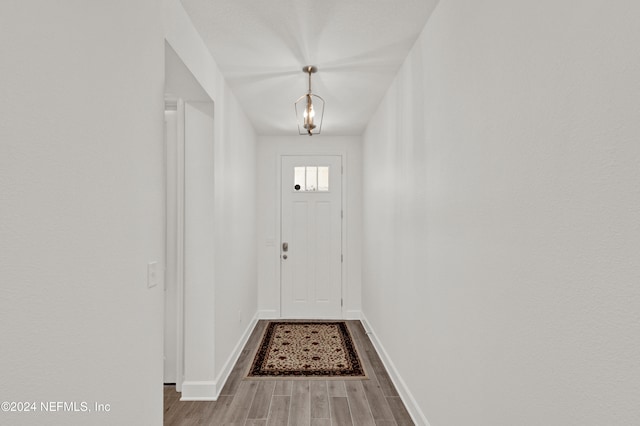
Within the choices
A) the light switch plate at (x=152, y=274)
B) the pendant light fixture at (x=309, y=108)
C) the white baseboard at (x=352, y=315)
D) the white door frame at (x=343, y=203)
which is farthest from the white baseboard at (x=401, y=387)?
the pendant light fixture at (x=309, y=108)

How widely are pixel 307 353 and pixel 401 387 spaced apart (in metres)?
1.15

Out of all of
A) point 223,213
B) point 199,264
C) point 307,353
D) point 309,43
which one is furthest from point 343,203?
point 309,43

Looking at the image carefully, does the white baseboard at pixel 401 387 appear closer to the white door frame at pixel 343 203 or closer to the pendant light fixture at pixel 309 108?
the white door frame at pixel 343 203

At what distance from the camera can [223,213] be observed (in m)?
3.00

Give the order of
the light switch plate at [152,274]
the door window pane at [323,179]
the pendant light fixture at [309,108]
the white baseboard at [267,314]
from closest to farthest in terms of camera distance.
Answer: the light switch plate at [152,274] → the pendant light fixture at [309,108] → the white baseboard at [267,314] → the door window pane at [323,179]

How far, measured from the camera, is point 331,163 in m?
4.96

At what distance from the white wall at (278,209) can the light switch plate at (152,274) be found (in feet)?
10.7

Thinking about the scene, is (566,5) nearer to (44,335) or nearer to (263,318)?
(44,335)

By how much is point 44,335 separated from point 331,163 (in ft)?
13.9

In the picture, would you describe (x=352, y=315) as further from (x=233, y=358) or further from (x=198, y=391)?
(x=198, y=391)

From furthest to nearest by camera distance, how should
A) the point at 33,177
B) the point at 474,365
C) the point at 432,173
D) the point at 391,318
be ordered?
the point at 391,318 → the point at 432,173 → the point at 474,365 → the point at 33,177

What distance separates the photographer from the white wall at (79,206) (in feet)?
2.84

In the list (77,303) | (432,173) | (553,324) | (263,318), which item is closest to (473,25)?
(432,173)

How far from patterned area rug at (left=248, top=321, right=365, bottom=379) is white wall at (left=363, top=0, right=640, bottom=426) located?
1.12 m
